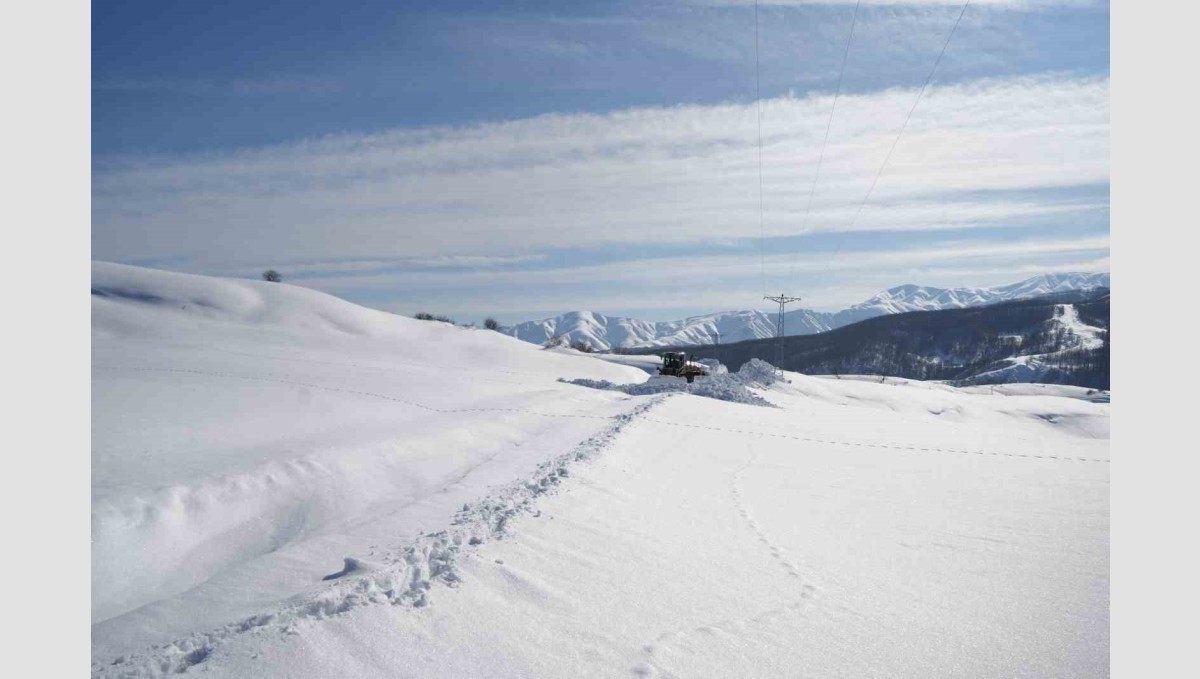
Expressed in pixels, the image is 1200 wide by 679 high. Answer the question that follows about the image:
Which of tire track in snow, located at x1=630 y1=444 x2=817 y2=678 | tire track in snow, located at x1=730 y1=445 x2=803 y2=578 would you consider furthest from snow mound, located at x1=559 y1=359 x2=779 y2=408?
tire track in snow, located at x1=630 y1=444 x2=817 y2=678

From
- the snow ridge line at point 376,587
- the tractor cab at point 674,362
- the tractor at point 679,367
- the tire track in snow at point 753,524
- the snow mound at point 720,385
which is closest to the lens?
the snow ridge line at point 376,587

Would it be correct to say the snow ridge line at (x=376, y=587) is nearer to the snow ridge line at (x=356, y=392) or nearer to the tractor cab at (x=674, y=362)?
the snow ridge line at (x=356, y=392)

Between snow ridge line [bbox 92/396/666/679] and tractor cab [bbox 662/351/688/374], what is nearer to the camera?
snow ridge line [bbox 92/396/666/679]

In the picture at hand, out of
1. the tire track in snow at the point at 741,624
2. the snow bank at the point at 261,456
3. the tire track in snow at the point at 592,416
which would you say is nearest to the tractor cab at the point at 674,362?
the snow bank at the point at 261,456

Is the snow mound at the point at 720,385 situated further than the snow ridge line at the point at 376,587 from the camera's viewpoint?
Yes

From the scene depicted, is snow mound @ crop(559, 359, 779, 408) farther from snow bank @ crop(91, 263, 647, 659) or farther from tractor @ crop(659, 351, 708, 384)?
snow bank @ crop(91, 263, 647, 659)

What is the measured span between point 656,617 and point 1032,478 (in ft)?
34.3

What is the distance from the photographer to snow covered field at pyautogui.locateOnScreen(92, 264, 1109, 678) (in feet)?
13.6

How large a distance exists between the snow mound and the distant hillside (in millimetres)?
92645

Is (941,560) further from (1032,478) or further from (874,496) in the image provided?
(1032,478)

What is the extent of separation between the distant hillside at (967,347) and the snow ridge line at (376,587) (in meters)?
120

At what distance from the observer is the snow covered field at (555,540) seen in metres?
4.14

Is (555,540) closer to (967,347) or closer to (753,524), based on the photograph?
(753,524)

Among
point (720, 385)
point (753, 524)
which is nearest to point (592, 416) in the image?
point (753, 524)
